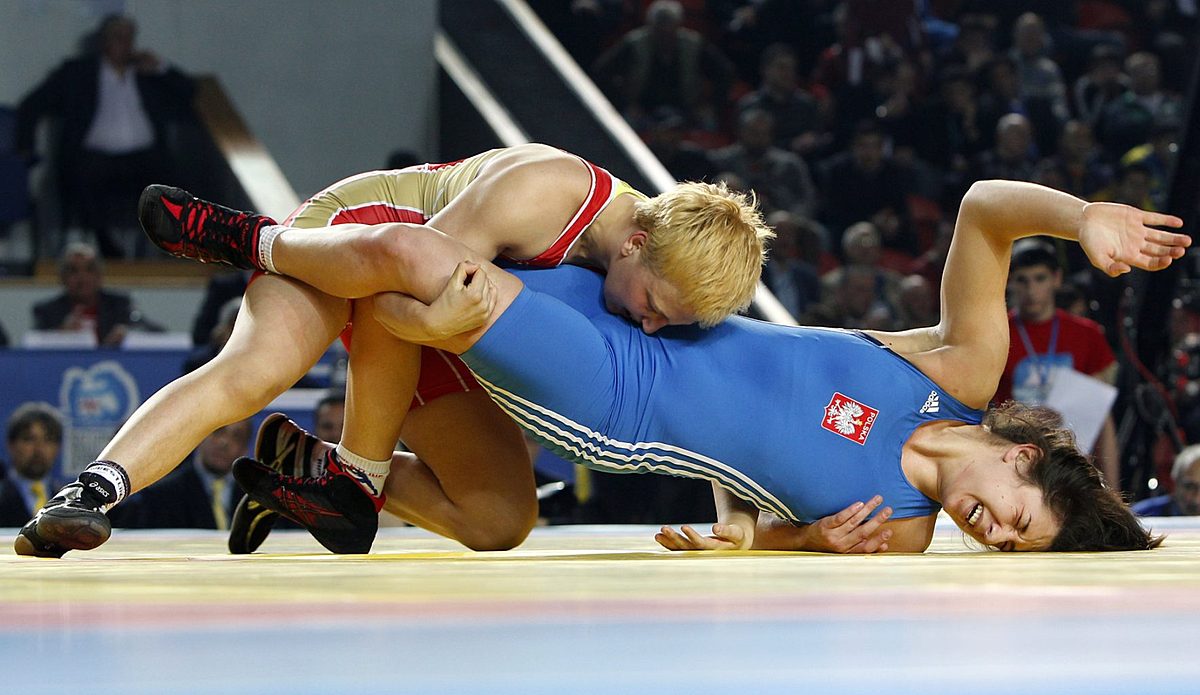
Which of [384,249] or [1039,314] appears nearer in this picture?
[384,249]

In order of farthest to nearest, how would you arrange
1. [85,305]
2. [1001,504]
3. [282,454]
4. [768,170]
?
[768,170] → [85,305] → [282,454] → [1001,504]

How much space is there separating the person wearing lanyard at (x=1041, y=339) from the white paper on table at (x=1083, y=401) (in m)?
0.03

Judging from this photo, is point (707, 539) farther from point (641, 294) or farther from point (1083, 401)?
point (1083, 401)

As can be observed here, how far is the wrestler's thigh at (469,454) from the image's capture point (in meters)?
2.47

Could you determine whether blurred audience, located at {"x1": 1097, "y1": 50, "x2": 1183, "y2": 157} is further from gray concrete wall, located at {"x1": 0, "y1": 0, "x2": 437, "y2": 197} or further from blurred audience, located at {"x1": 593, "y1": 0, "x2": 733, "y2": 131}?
gray concrete wall, located at {"x1": 0, "y1": 0, "x2": 437, "y2": 197}

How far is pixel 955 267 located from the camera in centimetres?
225

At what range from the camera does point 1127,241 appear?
78.3 inches

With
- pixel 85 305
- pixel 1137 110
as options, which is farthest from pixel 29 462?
pixel 1137 110

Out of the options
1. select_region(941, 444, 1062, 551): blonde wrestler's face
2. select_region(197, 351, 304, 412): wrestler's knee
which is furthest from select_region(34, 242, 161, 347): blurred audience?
select_region(941, 444, 1062, 551): blonde wrestler's face

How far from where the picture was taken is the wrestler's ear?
2.06 metres

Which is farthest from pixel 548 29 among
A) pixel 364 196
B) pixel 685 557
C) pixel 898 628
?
pixel 898 628

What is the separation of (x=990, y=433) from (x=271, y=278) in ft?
3.56

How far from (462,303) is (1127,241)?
0.89 m

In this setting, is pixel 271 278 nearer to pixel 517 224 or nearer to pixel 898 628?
pixel 517 224
